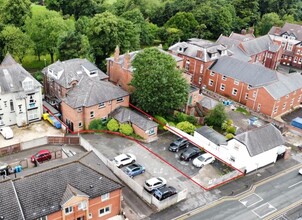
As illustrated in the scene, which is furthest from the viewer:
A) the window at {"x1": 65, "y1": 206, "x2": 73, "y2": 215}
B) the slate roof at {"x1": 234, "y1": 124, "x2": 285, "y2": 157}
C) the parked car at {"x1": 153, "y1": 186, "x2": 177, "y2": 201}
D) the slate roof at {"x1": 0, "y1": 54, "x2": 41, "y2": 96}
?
the slate roof at {"x1": 0, "y1": 54, "x2": 41, "y2": 96}

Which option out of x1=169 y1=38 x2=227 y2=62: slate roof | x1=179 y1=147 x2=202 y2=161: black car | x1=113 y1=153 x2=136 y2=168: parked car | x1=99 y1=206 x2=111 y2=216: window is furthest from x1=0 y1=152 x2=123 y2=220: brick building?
x1=169 y1=38 x2=227 y2=62: slate roof

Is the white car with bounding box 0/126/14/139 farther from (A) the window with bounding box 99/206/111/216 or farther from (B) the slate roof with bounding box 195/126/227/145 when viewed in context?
(B) the slate roof with bounding box 195/126/227/145

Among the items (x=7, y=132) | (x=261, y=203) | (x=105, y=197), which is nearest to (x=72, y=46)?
(x=7, y=132)

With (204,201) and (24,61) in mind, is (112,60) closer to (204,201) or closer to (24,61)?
(24,61)

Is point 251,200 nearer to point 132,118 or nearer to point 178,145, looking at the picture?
point 178,145

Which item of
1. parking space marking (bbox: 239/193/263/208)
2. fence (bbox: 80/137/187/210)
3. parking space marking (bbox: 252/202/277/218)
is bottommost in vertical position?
parking space marking (bbox: 252/202/277/218)

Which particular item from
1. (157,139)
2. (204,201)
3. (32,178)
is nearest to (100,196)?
(32,178)

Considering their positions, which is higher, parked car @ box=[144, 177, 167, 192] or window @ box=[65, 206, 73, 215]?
window @ box=[65, 206, 73, 215]
